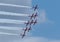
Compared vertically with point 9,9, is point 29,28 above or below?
below

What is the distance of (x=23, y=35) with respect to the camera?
48156 mm

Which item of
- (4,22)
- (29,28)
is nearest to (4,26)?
(4,22)

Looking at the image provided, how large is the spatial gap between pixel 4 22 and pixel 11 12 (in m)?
1.82

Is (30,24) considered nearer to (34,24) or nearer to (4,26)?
(34,24)

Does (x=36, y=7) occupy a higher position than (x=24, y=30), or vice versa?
(x=36, y=7)

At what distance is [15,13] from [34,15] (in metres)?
2.99

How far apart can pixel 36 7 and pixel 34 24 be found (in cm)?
316

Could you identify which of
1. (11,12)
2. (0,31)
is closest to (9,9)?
(11,12)

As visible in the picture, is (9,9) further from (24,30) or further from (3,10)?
(24,30)

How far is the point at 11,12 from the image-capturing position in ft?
153

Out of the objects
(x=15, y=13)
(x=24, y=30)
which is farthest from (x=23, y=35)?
Answer: (x=15, y=13)

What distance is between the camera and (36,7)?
46438 millimetres

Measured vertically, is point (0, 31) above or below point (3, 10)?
below

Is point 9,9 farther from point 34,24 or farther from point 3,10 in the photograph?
point 34,24
